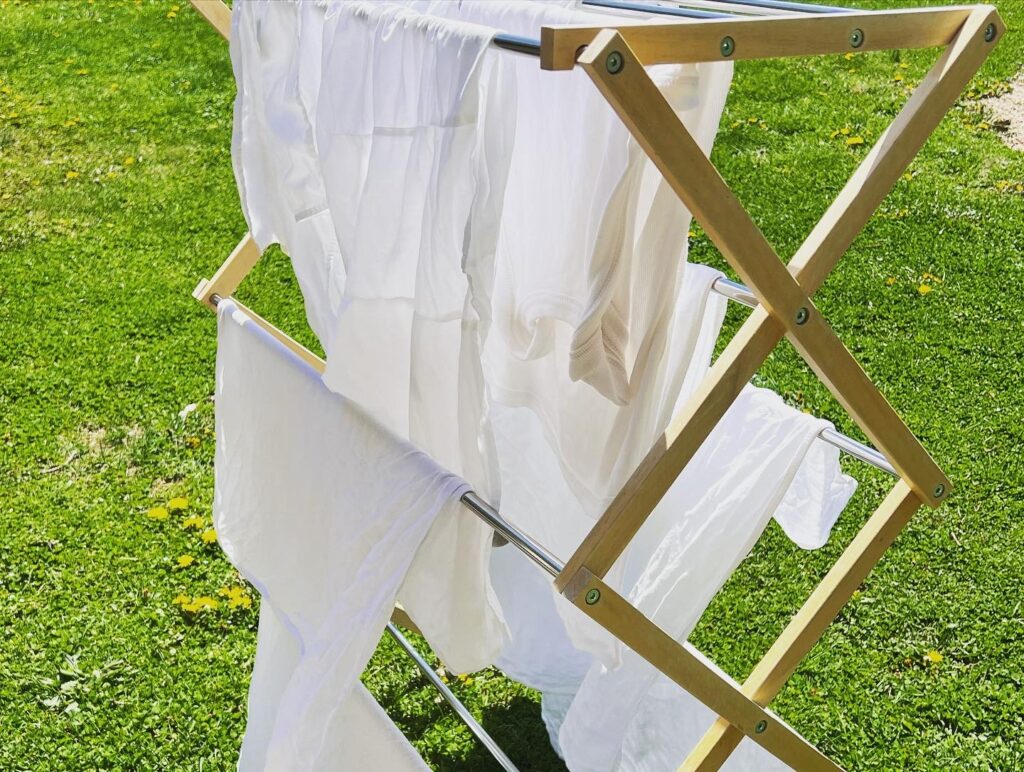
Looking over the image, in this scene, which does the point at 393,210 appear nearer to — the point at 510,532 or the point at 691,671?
the point at 510,532

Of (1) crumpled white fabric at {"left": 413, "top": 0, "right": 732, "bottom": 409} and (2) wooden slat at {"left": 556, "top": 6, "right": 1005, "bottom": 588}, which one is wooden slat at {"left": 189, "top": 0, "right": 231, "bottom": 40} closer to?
(1) crumpled white fabric at {"left": 413, "top": 0, "right": 732, "bottom": 409}


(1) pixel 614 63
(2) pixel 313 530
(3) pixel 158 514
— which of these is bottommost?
(3) pixel 158 514

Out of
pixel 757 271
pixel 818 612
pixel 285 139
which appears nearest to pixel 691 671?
pixel 818 612

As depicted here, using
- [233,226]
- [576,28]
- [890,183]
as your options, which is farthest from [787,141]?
[576,28]

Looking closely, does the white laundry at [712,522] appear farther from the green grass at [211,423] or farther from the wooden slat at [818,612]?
the green grass at [211,423]

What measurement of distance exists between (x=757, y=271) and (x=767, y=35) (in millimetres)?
259

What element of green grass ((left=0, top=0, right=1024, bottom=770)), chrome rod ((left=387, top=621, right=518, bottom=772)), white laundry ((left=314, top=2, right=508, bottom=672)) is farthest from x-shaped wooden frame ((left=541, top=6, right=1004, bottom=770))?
green grass ((left=0, top=0, right=1024, bottom=770))

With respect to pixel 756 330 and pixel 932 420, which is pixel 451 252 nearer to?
pixel 756 330

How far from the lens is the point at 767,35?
45.3 inches

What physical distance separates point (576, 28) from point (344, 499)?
789 mm

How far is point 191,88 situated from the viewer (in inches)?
231

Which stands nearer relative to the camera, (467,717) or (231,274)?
(231,274)

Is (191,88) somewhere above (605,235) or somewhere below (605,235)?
below

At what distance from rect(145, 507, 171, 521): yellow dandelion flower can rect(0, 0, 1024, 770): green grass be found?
0.04 m
